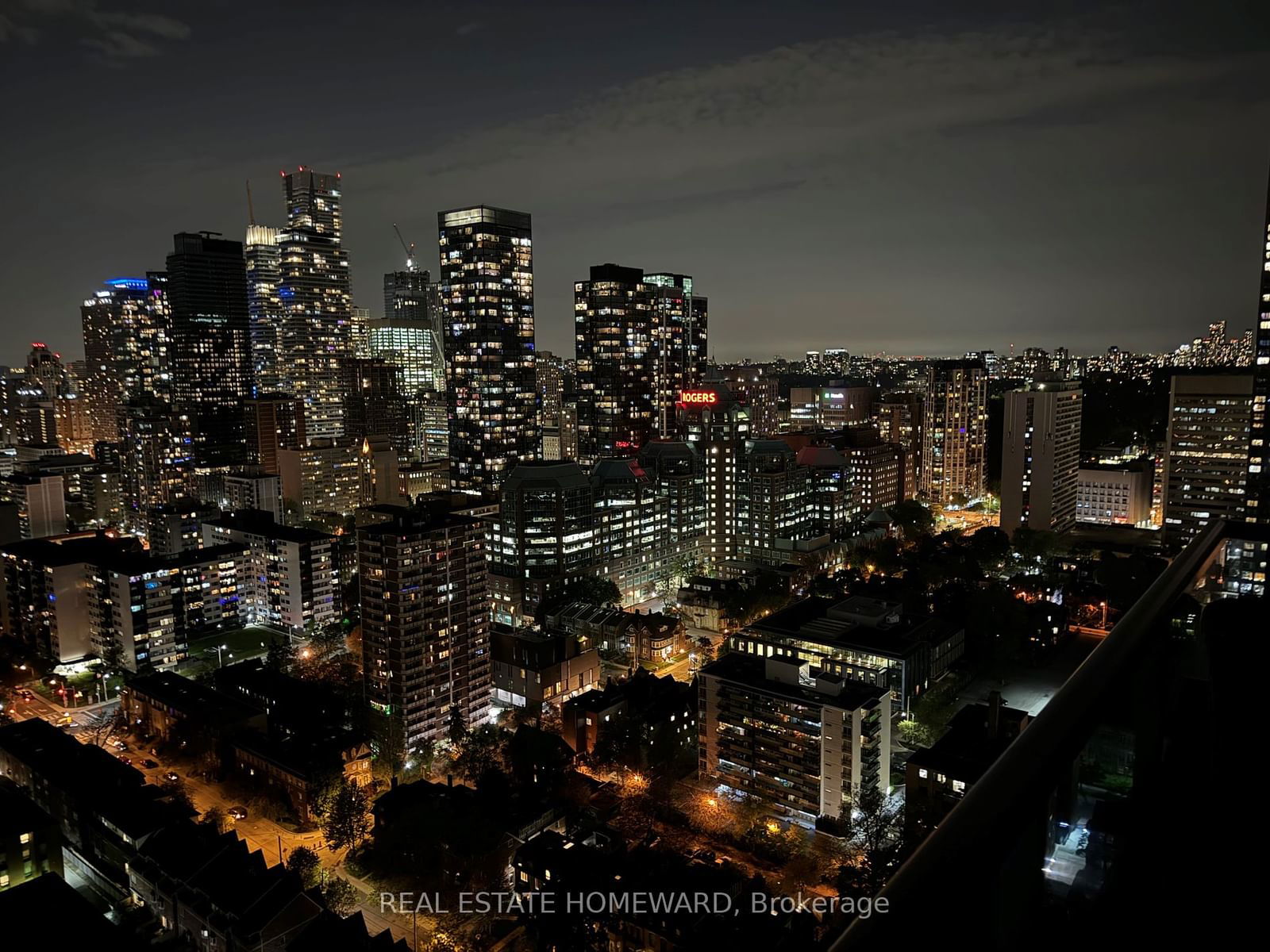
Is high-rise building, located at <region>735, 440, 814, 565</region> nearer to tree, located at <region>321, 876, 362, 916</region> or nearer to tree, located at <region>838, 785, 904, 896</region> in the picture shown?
tree, located at <region>838, 785, 904, 896</region>

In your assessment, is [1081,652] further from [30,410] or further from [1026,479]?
[30,410]

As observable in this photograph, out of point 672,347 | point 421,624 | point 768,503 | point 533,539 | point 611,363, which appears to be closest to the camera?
point 421,624

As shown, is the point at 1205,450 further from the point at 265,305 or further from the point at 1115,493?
the point at 265,305

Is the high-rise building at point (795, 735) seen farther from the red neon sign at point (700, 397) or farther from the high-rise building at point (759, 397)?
the high-rise building at point (759, 397)

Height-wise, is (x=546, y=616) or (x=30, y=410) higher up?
(x=30, y=410)

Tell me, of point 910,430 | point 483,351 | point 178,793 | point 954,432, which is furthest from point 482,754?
point 910,430

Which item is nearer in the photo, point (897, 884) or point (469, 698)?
point (897, 884)

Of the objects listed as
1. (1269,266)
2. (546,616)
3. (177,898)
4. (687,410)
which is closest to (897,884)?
(177,898)

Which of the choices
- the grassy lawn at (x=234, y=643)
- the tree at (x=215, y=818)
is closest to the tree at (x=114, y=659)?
the grassy lawn at (x=234, y=643)
